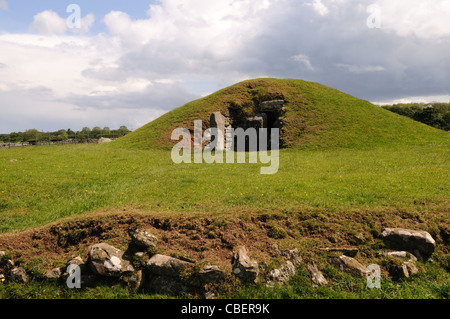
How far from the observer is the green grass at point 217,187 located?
10938 millimetres

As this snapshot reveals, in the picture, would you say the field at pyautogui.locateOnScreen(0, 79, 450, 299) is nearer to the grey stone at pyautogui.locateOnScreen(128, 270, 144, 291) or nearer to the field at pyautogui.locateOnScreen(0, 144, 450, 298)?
the field at pyautogui.locateOnScreen(0, 144, 450, 298)

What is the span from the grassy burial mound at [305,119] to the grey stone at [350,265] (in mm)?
20922

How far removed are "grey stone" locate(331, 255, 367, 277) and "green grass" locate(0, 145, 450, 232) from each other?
2.23 m

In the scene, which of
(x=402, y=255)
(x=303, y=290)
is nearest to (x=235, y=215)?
(x=303, y=290)

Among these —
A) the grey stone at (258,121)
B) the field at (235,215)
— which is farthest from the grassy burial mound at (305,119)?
the field at (235,215)

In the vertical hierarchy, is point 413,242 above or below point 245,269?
above

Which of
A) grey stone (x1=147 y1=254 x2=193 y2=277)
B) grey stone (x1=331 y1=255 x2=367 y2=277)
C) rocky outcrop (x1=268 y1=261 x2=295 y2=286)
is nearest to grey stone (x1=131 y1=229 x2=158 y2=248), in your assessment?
grey stone (x1=147 y1=254 x2=193 y2=277)

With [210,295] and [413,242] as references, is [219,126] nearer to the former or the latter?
[413,242]

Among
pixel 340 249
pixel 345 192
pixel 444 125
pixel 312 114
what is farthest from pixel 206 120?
pixel 444 125

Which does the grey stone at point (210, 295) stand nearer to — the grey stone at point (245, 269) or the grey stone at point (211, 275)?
the grey stone at point (211, 275)

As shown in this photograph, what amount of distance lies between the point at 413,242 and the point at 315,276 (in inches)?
137

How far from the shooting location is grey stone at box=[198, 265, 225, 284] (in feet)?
25.2

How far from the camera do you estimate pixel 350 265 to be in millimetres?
8023
